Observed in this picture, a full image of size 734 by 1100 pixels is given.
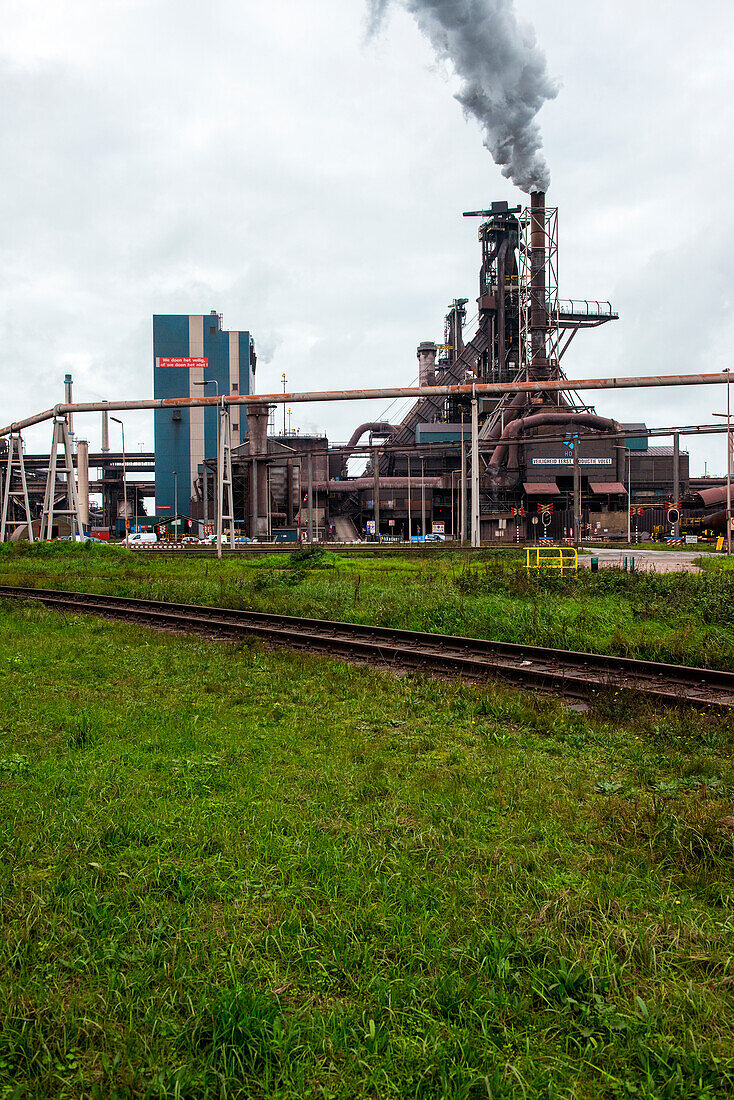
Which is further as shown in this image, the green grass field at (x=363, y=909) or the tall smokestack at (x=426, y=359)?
the tall smokestack at (x=426, y=359)

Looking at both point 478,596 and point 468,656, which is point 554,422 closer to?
point 478,596

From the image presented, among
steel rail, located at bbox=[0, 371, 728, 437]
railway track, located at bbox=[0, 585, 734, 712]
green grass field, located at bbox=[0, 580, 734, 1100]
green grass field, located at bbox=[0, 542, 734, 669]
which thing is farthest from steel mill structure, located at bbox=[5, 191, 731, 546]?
green grass field, located at bbox=[0, 580, 734, 1100]

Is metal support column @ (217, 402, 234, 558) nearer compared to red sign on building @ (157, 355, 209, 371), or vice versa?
metal support column @ (217, 402, 234, 558)

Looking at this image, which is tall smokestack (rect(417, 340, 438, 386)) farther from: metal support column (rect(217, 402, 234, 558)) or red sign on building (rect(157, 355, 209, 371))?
metal support column (rect(217, 402, 234, 558))

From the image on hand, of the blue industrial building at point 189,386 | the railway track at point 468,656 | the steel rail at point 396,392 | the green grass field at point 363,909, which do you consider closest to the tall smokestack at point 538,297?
the steel rail at point 396,392

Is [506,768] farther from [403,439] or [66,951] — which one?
[403,439]

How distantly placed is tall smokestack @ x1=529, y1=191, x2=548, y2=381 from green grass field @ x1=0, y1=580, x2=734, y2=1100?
66591 mm

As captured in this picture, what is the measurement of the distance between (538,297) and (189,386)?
43.2 m

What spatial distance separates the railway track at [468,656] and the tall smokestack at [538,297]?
59.5 metres

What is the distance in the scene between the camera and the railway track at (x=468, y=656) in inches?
376

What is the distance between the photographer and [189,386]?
89375mm

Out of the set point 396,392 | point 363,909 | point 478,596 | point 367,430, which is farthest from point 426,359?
point 363,909

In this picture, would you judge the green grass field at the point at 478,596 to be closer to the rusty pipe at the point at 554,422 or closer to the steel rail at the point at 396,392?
the steel rail at the point at 396,392

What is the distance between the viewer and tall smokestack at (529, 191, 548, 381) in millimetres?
69625
